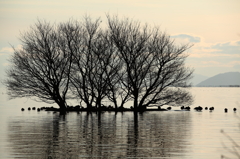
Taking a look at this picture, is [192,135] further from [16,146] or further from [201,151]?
[16,146]

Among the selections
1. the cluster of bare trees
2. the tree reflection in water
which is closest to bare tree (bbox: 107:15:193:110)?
the cluster of bare trees

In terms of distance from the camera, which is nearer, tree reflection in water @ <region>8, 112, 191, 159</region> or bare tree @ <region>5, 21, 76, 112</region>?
tree reflection in water @ <region>8, 112, 191, 159</region>

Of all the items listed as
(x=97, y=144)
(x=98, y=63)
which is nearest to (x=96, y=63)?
(x=98, y=63)

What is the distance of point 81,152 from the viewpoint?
1695 cm

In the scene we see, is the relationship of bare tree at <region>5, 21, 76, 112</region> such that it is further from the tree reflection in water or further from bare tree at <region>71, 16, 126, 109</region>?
the tree reflection in water

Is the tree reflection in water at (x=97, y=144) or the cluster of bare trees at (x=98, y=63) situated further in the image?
the cluster of bare trees at (x=98, y=63)

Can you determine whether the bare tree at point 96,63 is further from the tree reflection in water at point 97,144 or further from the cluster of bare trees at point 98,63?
the tree reflection in water at point 97,144

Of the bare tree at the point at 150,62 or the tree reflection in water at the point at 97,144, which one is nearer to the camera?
the tree reflection in water at the point at 97,144

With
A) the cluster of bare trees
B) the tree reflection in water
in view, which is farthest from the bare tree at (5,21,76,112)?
the tree reflection in water

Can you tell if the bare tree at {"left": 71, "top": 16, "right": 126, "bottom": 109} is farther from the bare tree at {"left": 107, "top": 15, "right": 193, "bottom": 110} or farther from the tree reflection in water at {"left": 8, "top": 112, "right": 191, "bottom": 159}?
the tree reflection in water at {"left": 8, "top": 112, "right": 191, "bottom": 159}

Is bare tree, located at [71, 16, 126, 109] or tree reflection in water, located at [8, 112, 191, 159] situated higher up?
bare tree, located at [71, 16, 126, 109]

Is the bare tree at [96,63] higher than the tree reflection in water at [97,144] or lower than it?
higher

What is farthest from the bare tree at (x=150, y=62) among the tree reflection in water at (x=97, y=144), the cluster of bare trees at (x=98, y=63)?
the tree reflection in water at (x=97, y=144)

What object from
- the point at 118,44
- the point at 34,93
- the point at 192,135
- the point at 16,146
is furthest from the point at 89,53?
the point at 16,146
